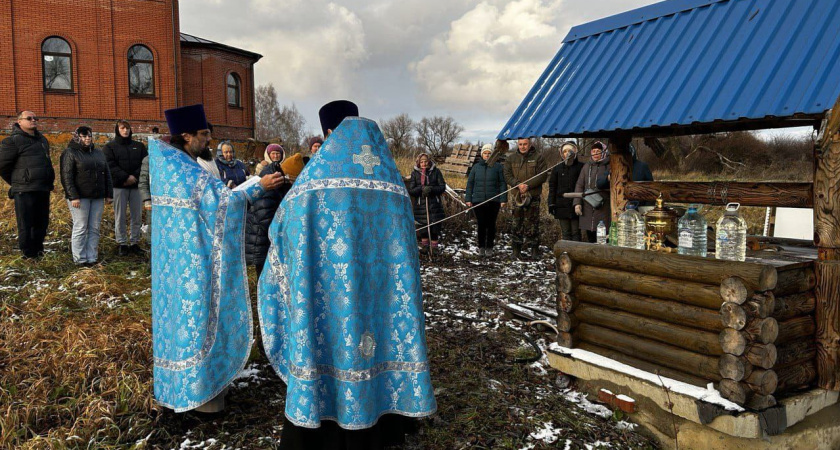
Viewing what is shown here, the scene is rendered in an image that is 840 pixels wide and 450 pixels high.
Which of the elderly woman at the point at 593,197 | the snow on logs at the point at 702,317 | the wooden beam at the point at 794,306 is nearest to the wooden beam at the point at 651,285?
the snow on logs at the point at 702,317

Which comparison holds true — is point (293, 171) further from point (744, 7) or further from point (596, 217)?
point (596, 217)

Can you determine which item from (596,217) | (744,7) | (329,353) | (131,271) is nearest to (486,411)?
(329,353)

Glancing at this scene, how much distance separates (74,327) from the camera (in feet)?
15.2

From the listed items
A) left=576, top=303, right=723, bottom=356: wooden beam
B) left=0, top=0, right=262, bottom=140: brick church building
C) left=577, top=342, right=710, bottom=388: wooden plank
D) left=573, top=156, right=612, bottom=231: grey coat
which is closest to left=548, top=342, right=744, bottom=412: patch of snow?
Answer: left=577, top=342, right=710, bottom=388: wooden plank

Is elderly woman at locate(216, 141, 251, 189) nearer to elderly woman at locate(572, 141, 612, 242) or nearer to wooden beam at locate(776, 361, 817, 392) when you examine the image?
elderly woman at locate(572, 141, 612, 242)

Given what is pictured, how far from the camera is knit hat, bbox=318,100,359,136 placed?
315 centimetres

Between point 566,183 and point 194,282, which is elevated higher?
point 566,183

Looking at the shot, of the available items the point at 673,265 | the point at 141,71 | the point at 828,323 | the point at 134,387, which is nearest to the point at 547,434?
the point at 673,265

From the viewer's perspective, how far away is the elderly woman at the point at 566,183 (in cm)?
856

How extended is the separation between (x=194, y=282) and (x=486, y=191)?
271 inches

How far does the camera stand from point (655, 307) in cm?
377

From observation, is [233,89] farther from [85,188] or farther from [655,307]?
[655,307]

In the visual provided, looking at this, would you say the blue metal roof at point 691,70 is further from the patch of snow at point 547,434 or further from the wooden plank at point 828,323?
the patch of snow at point 547,434

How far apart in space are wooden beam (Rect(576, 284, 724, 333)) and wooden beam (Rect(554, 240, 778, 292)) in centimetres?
13
